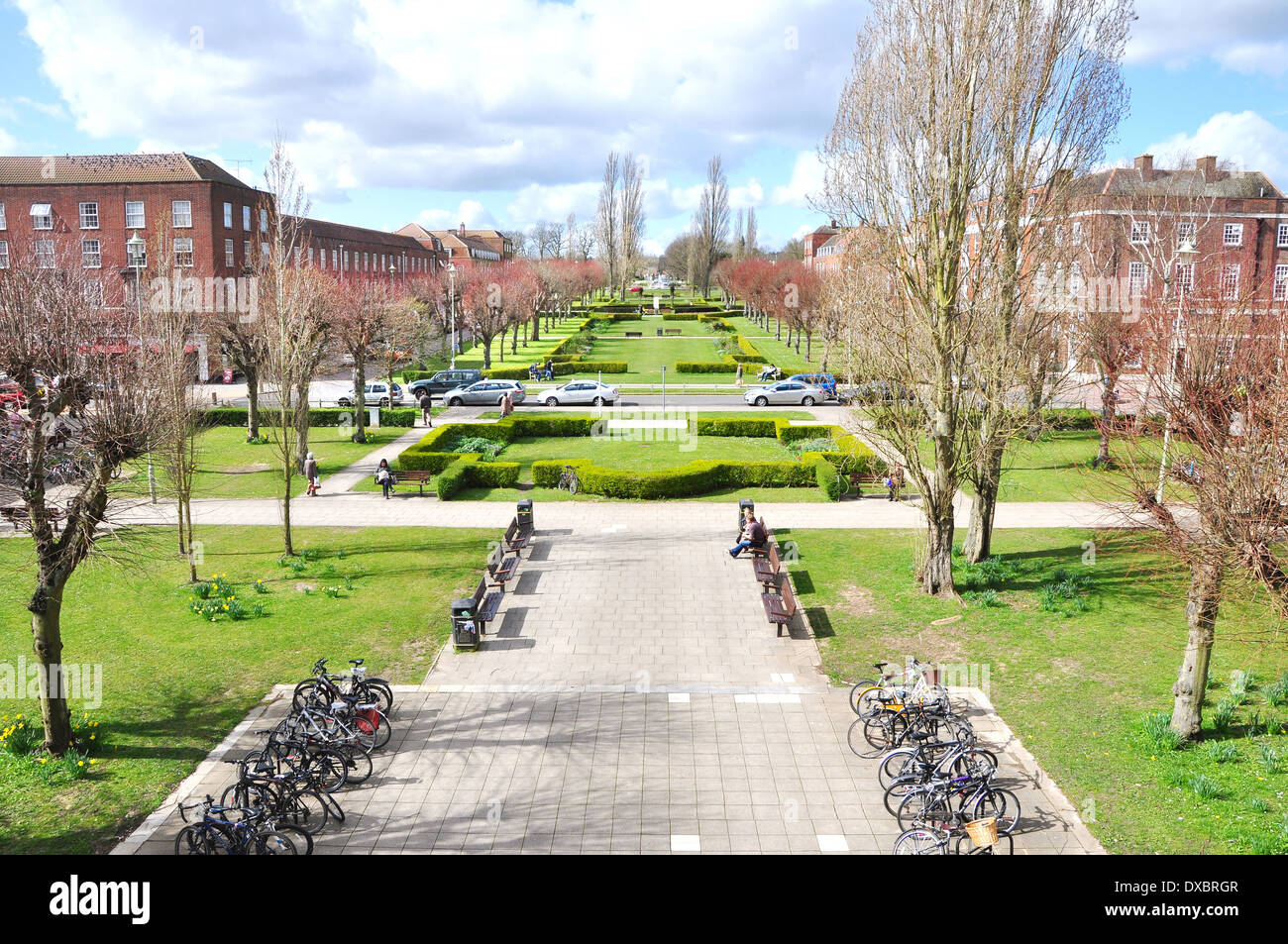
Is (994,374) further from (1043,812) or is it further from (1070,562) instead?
(1043,812)

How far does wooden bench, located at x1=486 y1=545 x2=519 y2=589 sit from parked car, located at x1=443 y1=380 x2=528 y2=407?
2272 cm

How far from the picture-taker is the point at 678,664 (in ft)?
43.2

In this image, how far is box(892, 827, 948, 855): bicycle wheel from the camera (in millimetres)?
7902

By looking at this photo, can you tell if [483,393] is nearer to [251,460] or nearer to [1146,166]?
[251,460]

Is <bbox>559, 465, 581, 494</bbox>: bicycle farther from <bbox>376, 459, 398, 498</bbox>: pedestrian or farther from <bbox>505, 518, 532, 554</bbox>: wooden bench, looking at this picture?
<bbox>505, 518, 532, 554</bbox>: wooden bench

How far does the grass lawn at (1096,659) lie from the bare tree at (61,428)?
10.1m

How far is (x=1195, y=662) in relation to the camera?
10430 mm

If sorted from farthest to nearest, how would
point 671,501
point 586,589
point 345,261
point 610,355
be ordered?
point 345,261 < point 610,355 < point 671,501 < point 586,589

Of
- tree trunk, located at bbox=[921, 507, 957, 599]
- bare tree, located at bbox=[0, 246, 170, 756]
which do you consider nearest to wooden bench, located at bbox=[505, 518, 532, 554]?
bare tree, located at bbox=[0, 246, 170, 756]

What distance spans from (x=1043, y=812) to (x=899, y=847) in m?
2.11

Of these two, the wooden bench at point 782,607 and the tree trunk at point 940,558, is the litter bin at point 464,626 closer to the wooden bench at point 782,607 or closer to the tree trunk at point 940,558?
the wooden bench at point 782,607
